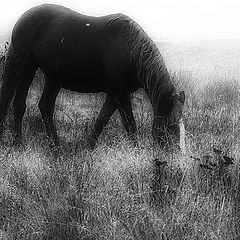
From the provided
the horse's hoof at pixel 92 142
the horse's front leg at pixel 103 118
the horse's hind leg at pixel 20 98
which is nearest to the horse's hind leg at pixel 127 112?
the horse's front leg at pixel 103 118

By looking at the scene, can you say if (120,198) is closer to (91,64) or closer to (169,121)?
(169,121)

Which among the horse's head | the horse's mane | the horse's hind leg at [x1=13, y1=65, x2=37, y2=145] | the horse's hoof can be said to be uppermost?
the horse's mane

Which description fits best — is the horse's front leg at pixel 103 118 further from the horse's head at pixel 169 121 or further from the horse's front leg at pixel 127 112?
the horse's head at pixel 169 121

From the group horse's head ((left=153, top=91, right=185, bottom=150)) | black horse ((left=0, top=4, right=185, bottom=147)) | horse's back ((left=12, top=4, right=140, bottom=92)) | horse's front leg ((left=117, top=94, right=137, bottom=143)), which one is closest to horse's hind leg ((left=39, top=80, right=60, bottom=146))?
black horse ((left=0, top=4, right=185, bottom=147))

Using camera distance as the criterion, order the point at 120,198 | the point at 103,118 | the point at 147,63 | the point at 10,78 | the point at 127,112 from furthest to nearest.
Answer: the point at 10,78, the point at 103,118, the point at 127,112, the point at 147,63, the point at 120,198

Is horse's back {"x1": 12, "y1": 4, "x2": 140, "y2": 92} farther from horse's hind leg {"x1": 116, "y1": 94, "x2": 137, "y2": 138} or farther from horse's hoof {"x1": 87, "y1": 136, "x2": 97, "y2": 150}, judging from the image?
horse's hoof {"x1": 87, "y1": 136, "x2": 97, "y2": 150}

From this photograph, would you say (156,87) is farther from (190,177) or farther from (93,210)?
(93,210)

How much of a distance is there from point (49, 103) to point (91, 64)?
0.82 m

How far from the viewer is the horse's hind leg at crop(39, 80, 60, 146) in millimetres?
4723

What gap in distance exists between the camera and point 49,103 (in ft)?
15.7

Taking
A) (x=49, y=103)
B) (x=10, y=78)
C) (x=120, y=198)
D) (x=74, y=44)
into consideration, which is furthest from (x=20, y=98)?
(x=120, y=198)

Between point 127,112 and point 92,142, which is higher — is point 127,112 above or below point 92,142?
above

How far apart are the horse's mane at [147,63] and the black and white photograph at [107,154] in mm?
10

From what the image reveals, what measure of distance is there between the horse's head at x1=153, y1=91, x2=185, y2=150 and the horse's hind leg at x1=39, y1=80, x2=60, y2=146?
143 centimetres
